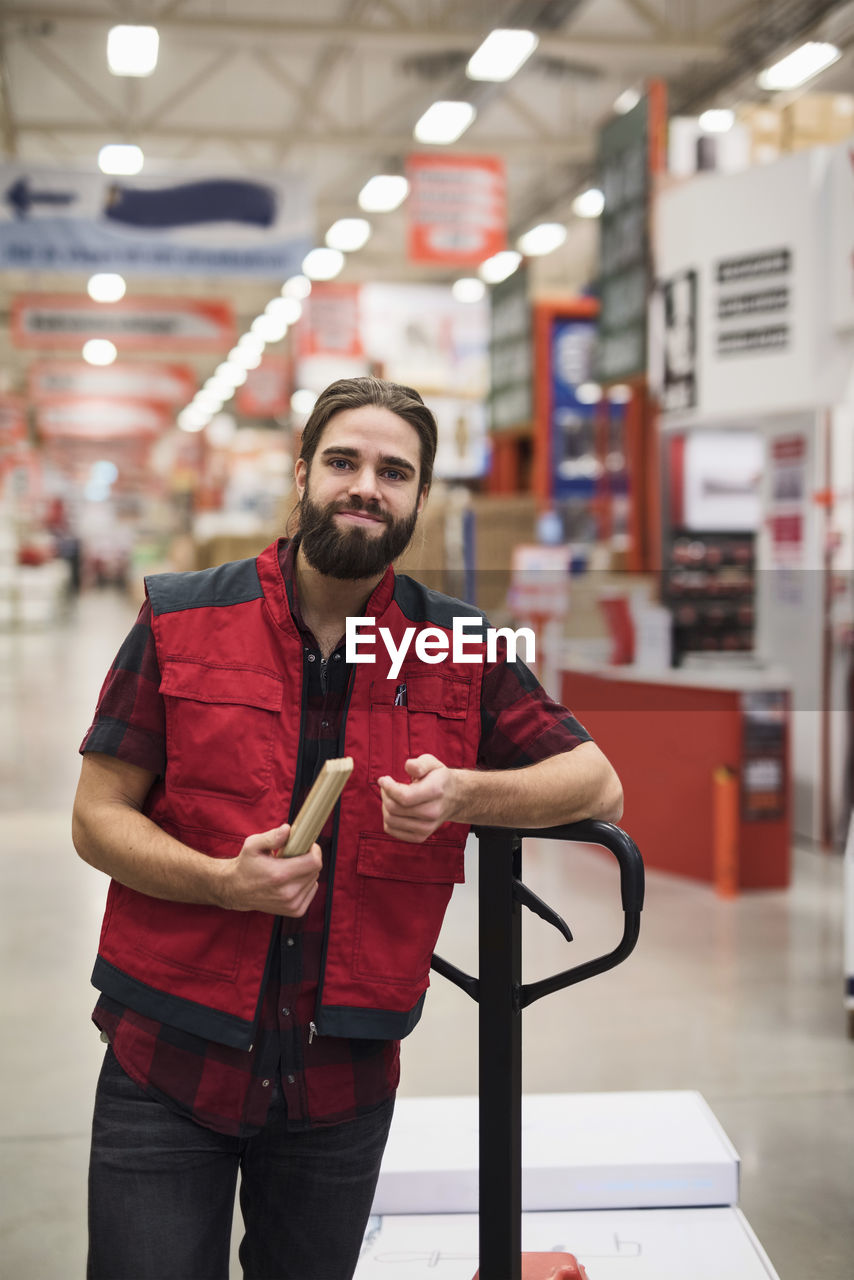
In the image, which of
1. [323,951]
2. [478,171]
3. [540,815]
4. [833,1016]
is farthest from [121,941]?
[478,171]

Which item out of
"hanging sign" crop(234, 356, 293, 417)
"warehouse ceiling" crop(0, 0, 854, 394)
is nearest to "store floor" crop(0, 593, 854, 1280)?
"warehouse ceiling" crop(0, 0, 854, 394)

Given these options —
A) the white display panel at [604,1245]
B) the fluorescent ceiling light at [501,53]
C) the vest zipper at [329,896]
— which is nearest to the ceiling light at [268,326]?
the fluorescent ceiling light at [501,53]

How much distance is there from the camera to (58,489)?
48.8 metres

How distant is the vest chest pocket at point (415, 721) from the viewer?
155 cm

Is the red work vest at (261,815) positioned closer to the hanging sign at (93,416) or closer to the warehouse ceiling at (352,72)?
the warehouse ceiling at (352,72)

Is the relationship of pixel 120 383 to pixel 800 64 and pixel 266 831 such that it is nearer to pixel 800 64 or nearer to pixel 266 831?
pixel 800 64

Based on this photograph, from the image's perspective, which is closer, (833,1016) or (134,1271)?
(134,1271)

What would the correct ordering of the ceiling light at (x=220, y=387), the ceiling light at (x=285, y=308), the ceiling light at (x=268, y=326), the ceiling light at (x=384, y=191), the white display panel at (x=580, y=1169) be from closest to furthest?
the white display panel at (x=580, y=1169) → the ceiling light at (x=384, y=191) → the ceiling light at (x=285, y=308) → the ceiling light at (x=268, y=326) → the ceiling light at (x=220, y=387)

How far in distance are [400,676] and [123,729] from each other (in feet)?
1.09

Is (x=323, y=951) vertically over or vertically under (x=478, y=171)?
under

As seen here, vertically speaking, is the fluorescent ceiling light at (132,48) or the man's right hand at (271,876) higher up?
the fluorescent ceiling light at (132,48)

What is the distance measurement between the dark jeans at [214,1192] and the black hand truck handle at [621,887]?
0.84 ft

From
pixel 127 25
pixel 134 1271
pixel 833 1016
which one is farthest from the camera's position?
pixel 127 25

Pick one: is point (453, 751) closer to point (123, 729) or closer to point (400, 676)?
point (400, 676)
